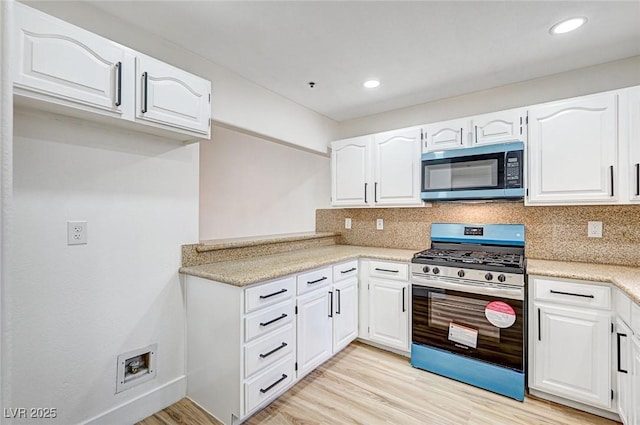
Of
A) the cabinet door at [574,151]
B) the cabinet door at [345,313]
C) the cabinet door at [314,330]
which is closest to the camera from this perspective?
the cabinet door at [574,151]

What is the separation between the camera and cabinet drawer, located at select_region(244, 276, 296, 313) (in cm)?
182

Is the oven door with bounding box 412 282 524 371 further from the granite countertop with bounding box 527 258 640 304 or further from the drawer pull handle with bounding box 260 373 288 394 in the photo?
the drawer pull handle with bounding box 260 373 288 394

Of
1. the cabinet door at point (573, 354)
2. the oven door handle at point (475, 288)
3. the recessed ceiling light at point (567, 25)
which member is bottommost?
the cabinet door at point (573, 354)

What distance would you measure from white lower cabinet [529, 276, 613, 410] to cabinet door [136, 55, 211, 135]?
2.49 m

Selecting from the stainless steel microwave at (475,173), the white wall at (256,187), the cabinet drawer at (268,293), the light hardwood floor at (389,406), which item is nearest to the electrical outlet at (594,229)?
the stainless steel microwave at (475,173)

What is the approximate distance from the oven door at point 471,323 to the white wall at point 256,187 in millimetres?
1911

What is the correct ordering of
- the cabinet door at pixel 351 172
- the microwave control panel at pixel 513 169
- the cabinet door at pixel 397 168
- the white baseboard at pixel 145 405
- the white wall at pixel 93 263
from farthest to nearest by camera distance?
1. the cabinet door at pixel 351 172
2. the cabinet door at pixel 397 168
3. the microwave control panel at pixel 513 169
4. the white baseboard at pixel 145 405
5. the white wall at pixel 93 263

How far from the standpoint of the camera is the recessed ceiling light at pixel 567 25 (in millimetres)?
1781

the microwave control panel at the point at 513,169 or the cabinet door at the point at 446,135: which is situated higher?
the cabinet door at the point at 446,135

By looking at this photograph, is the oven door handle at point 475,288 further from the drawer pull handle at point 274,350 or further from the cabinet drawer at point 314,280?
the drawer pull handle at point 274,350

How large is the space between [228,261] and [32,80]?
5.06 feet


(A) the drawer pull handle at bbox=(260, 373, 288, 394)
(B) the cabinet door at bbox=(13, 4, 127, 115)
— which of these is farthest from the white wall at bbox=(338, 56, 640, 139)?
(A) the drawer pull handle at bbox=(260, 373, 288, 394)

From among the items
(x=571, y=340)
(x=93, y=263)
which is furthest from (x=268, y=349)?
(x=571, y=340)

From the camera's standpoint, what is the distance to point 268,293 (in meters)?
1.94
